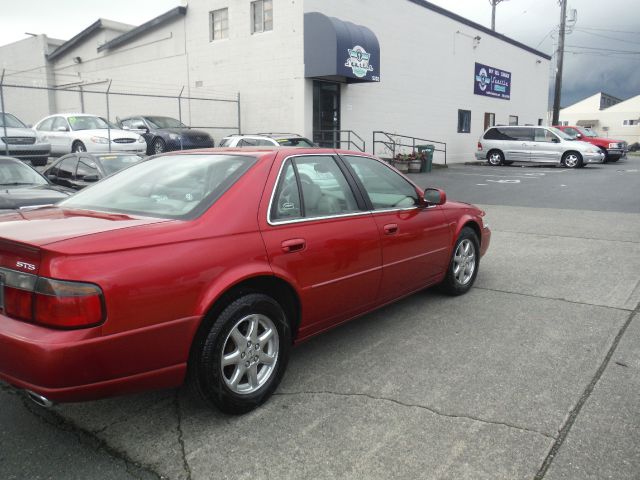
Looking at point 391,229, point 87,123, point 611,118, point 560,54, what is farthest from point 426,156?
point 611,118

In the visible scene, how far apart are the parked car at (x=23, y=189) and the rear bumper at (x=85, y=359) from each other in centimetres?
445

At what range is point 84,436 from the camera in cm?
286

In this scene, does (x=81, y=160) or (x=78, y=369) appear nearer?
(x=78, y=369)

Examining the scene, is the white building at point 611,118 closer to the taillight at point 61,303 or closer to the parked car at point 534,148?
the parked car at point 534,148

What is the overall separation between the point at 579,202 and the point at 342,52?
332 inches

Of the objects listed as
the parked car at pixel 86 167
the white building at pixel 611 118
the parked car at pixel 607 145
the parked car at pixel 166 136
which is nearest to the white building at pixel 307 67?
the parked car at pixel 166 136

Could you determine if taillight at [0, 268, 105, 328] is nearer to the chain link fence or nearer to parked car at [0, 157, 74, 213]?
parked car at [0, 157, 74, 213]

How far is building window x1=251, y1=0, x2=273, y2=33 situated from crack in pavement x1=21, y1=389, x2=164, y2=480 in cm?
1749

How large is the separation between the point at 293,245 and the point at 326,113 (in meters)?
16.3

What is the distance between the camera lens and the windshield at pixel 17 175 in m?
7.92

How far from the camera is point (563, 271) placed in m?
6.18

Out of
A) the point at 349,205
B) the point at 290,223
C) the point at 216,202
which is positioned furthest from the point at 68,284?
the point at 349,205

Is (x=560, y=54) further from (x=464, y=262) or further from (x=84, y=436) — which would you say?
(x=84, y=436)

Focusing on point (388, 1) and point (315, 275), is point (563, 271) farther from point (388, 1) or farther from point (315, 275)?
point (388, 1)
